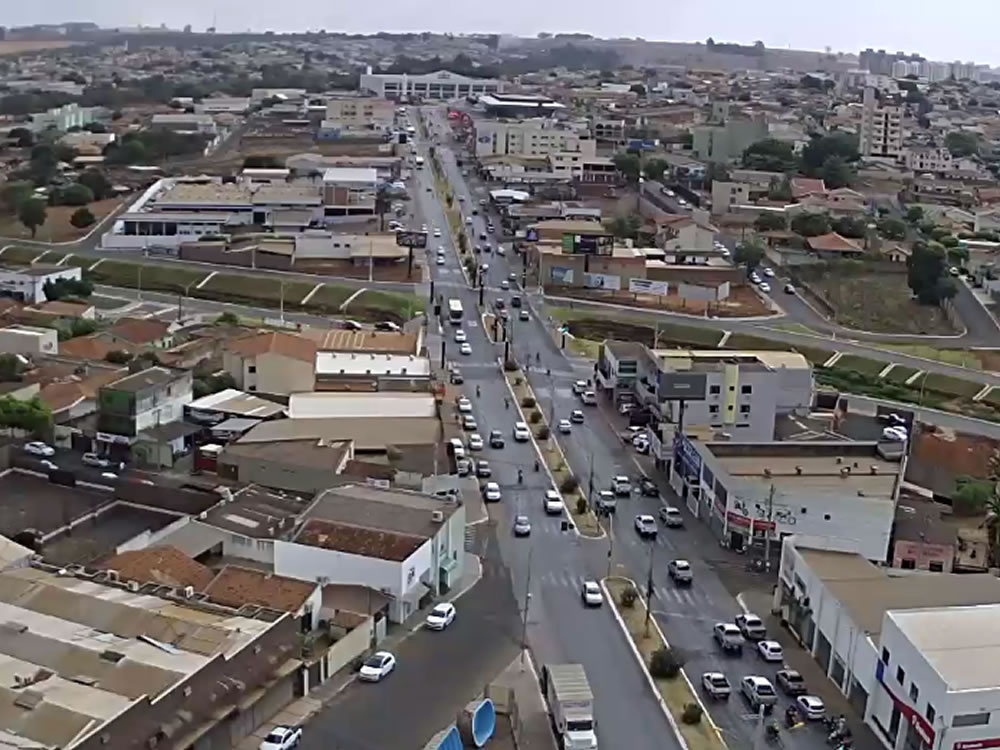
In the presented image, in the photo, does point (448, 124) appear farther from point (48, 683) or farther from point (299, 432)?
point (48, 683)

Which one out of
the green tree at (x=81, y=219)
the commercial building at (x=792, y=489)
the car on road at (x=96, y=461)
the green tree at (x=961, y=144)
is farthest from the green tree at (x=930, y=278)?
the green tree at (x=961, y=144)

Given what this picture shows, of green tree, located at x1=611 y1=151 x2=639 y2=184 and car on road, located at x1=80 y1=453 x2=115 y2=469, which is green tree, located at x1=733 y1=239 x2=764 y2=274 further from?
car on road, located at x1=80 y1=453 x2=115 y2=469

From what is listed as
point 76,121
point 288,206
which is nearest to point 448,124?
point 76,121

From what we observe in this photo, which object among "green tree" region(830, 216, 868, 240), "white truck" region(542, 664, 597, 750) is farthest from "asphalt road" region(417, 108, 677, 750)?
"green tree" region(830, 216, 868, 240)

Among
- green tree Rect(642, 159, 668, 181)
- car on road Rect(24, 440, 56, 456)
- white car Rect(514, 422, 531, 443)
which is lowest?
white car Rect(514, 422, 531, 443)

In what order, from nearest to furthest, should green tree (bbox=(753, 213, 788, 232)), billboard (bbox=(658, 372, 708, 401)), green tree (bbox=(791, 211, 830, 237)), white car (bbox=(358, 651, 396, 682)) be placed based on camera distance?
white car (bbox=(358, 651, 396, 682)) → billboard (bbox=(658, 372, 708, 401)) → green tree (bbox=(791, 211, 830, 237)) → green tree (bbox=(753, 213, 788, 232))

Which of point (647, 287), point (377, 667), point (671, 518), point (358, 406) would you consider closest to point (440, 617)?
point (377, 667)
